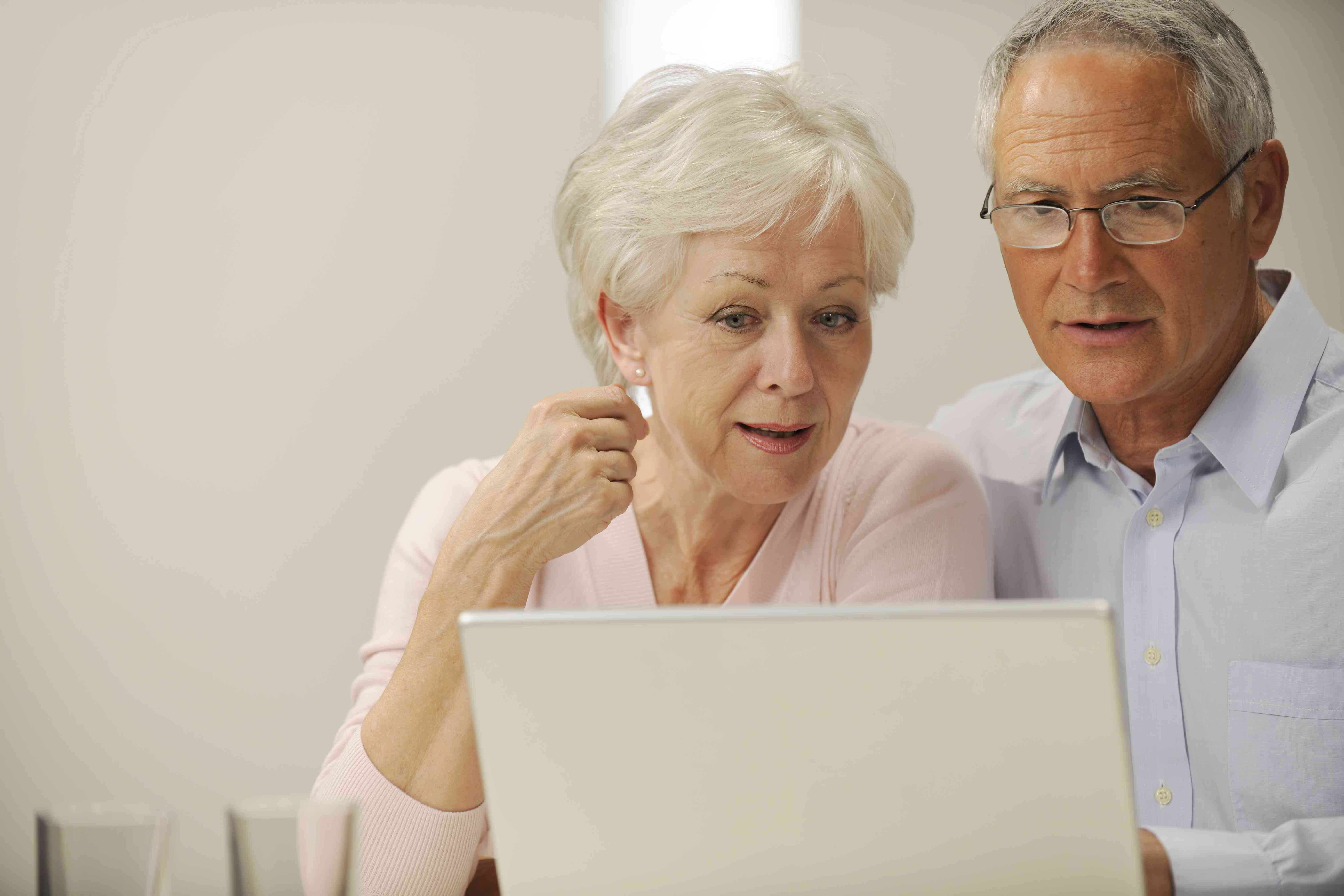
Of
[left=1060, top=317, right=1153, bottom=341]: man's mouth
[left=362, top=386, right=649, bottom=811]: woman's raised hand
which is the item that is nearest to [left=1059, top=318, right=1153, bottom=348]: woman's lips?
[left=1060, top=317, right=1153, bottom=341]: man's mouth

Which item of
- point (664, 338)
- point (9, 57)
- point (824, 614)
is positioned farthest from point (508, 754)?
point (9, 57)

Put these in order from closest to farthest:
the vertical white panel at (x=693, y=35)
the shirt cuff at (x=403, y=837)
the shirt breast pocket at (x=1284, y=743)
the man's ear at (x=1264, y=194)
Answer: the shirt cuff at (x=403, y=837) → the shirt breast pocket at (x=1284, y=743) → the man's ear at (x=1264, y=194) → the vertical white panel at (x=693, y=35)

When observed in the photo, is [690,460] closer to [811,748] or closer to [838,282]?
[838,282]

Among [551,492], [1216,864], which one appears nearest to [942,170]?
[551,492]

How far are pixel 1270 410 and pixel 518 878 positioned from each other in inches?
48.3

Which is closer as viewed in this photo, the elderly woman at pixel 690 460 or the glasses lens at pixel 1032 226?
the elderly woman at pixel 690 460

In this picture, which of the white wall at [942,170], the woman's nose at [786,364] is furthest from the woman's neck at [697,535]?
the white wall at [942,170]

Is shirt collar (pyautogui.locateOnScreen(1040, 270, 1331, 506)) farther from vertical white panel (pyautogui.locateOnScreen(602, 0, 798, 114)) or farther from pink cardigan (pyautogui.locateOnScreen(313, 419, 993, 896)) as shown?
vertical white panel (pyautogui.locateOnScreen(602, 0, 798, 114))

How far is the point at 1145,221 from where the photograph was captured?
59.3 inches

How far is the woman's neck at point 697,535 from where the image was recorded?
1734mm

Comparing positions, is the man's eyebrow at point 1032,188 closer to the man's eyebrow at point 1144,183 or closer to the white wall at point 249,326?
the man's eyebrow at point 1144,183

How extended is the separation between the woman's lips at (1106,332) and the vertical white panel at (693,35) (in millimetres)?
1404

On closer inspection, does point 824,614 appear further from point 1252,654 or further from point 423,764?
point 1252,654

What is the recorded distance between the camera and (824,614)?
0.72 meters
